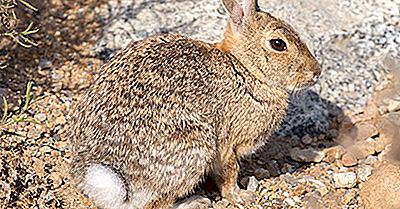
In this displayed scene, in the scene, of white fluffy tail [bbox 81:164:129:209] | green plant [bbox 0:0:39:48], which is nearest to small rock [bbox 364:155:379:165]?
white fluffy tail [bbox 81:164:129:209]

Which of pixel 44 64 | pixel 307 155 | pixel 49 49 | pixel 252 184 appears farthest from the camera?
pixel 49 49

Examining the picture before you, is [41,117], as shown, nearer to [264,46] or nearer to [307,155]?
[264,46]

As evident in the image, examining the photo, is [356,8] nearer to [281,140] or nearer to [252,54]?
[281,140]

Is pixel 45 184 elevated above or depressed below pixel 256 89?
below

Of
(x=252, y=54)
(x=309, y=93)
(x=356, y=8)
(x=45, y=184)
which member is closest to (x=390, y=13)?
(x=356, y=8)

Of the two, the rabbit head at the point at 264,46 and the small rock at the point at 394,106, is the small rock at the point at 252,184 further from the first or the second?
the small rock at the point at 394,106

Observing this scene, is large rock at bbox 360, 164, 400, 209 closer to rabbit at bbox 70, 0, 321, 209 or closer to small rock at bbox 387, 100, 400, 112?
rabbit at bbox 70, 0, 321, 209

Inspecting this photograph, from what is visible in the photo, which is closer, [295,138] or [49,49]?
[295,138]


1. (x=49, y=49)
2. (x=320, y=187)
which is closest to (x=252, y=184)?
(x=320, y=187)
